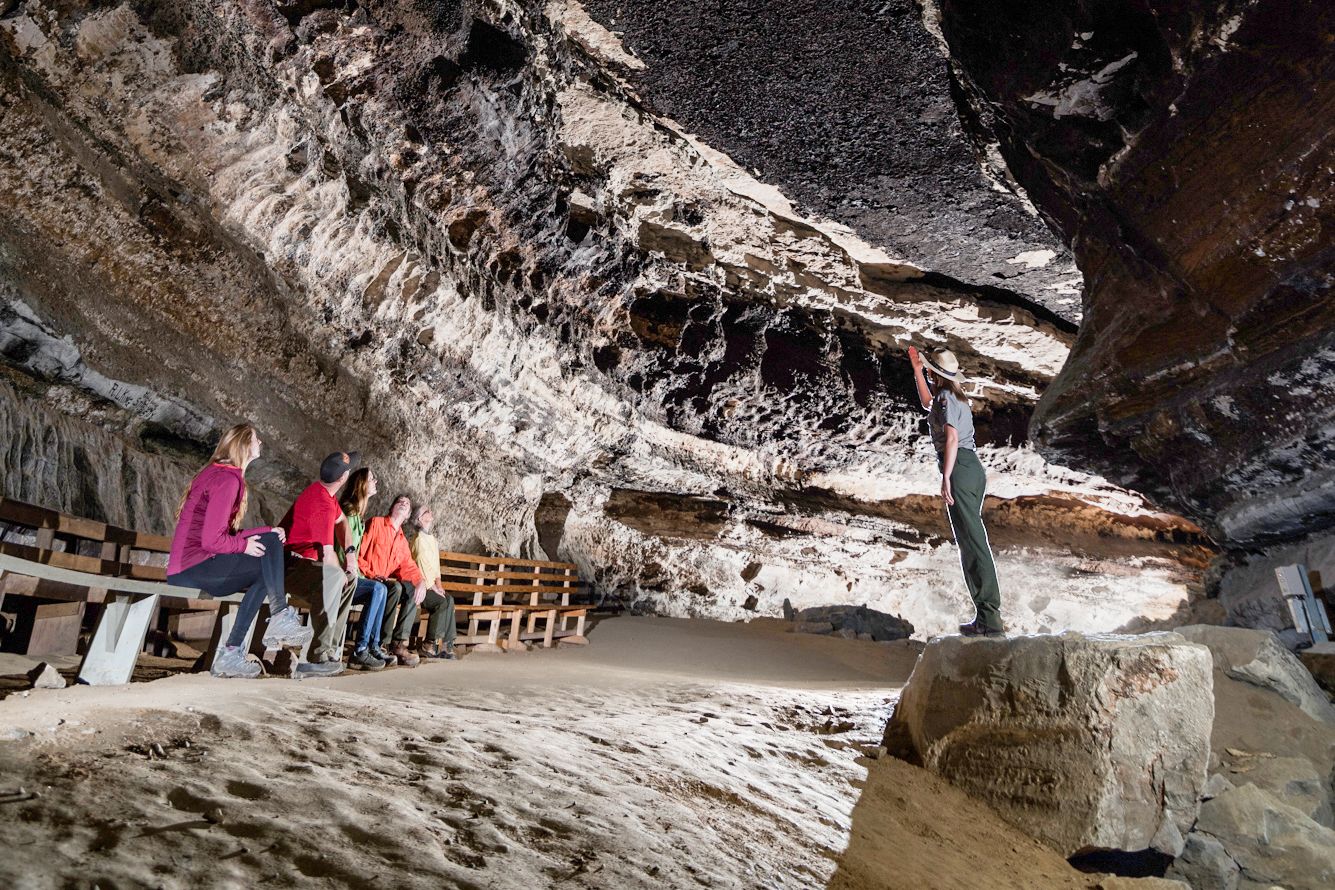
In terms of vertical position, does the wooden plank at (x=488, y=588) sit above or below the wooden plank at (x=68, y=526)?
above

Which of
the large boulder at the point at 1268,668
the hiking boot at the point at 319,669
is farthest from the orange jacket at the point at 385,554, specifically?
the large boulder at the point at 1268,668

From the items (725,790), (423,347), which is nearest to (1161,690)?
(725,790)

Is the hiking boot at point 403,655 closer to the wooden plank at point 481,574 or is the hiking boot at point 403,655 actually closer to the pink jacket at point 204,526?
the wooden plank at point 481,574

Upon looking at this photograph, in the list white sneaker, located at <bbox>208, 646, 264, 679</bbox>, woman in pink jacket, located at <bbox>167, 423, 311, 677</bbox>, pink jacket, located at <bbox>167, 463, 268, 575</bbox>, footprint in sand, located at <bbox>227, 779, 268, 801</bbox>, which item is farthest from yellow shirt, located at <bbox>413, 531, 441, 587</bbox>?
footprint in sand, located at <bbox>227, 779, 268, 801</bbox>

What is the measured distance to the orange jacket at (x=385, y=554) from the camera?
5688 mm

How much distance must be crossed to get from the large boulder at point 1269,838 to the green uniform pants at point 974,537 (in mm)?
1668

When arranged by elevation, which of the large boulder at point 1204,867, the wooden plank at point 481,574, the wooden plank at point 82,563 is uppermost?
the wooden plank at point 481,574

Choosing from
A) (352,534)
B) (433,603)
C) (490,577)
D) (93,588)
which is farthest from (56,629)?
(490,577)

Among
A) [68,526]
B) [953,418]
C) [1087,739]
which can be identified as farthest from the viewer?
[953,418]

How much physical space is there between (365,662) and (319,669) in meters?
0.81

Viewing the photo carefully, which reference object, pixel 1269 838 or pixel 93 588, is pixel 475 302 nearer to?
pixel 93 588

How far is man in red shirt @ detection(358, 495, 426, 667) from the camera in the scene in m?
5.72

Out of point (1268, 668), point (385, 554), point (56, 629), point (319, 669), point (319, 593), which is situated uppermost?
point (385, 554)

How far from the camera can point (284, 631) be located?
4.36m
